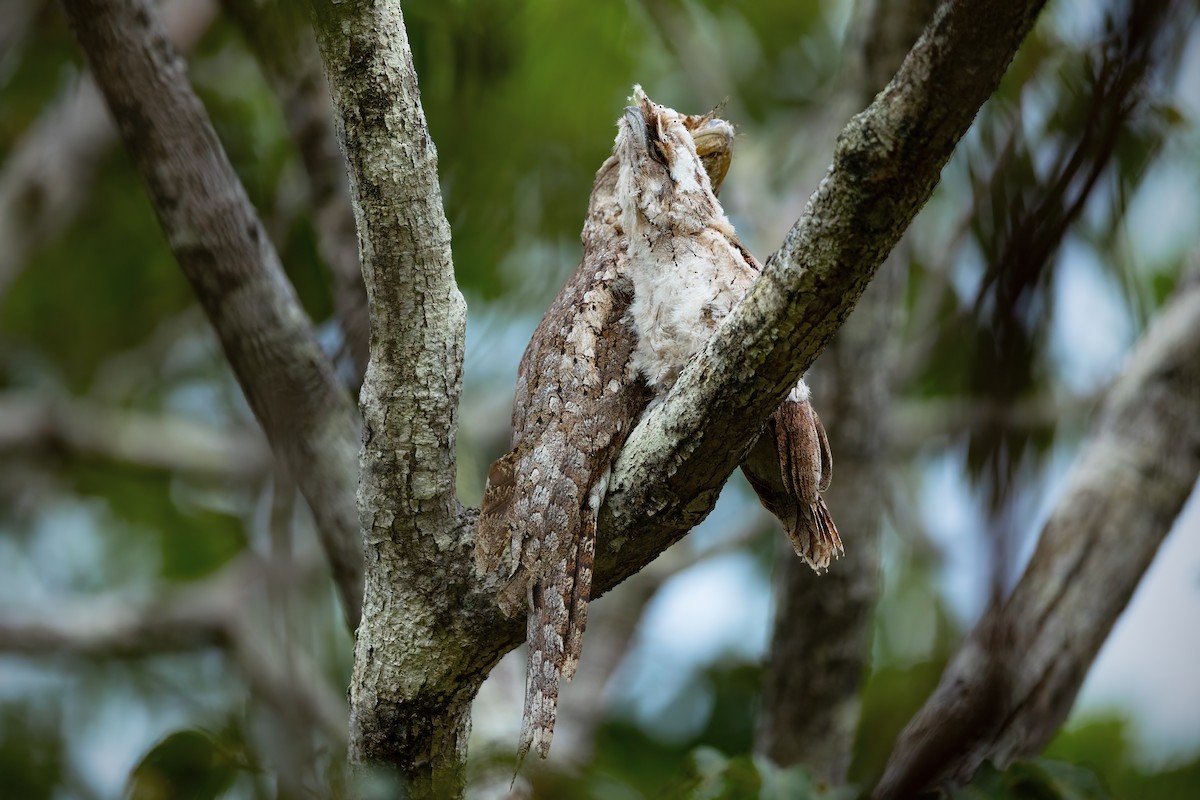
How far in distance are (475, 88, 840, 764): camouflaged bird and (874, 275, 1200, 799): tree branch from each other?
164 centimetres

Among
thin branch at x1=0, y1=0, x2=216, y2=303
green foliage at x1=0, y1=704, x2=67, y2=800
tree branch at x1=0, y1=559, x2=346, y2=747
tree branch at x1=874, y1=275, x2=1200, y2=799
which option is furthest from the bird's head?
→ thin branch at x1=0, y1=0, x2=216, y2=303

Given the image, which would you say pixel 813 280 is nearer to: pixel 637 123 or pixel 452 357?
pixel 452 357

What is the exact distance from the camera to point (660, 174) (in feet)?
8.90

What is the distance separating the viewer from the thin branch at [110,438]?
253 inches

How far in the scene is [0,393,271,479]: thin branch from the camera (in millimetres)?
6430

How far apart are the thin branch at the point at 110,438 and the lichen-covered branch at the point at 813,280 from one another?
14.5 feet

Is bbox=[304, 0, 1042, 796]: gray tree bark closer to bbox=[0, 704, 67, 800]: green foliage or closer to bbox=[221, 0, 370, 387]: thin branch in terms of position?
bbox=[0, 704, 67, 800]: green foliage

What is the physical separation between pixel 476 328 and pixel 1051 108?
106 inches

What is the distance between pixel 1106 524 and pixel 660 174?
8.58ft

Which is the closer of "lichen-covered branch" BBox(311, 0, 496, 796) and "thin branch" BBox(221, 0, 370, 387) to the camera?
"lichen-covered branch" BBox(311, 0, 496, 796)

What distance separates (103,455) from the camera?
21.3 ft

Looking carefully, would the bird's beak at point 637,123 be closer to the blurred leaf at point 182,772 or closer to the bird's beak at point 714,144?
the bird's beak at point 714,144

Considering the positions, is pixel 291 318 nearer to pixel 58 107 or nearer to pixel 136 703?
pixel 136 703

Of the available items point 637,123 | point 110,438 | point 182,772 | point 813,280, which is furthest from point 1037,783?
point 110,438
